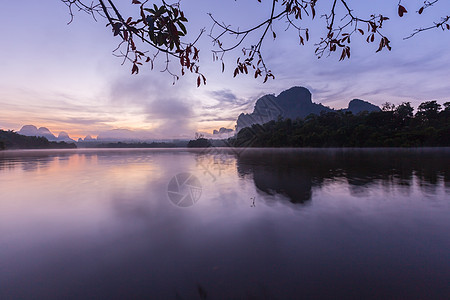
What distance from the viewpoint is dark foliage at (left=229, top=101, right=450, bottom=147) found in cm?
9288

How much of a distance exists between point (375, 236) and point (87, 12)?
850cm

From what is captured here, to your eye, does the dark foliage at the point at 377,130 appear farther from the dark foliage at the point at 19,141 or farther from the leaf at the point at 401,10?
the dark foliage at the point at 19,141

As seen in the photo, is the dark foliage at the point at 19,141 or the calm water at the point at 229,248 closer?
the calm water at the point at 229,248

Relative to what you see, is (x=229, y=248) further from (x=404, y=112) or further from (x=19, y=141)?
(x=19, y=141)

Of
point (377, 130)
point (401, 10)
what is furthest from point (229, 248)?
point (377, 130)

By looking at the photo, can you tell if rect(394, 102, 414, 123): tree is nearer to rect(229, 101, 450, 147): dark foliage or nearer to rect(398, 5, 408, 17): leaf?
rect(229, 101, 450, 147): dark foliage

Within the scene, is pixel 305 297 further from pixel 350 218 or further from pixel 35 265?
pixel 35 265

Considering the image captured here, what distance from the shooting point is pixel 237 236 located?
6.23m

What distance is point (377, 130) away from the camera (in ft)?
348

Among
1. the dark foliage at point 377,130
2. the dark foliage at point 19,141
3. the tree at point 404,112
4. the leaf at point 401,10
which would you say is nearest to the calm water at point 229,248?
the leaf at point 401,10

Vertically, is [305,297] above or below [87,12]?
below

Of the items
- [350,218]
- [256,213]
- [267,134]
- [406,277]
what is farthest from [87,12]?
[267,134]

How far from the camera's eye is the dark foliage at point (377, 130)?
92875 mm

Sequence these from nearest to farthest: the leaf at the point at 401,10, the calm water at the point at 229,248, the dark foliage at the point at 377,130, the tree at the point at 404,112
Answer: the leaf at the point at 401,10 < the calm water at the point at 229,248 < the dark foliage at the point at 377,130 < the tree at the point at 404,112
